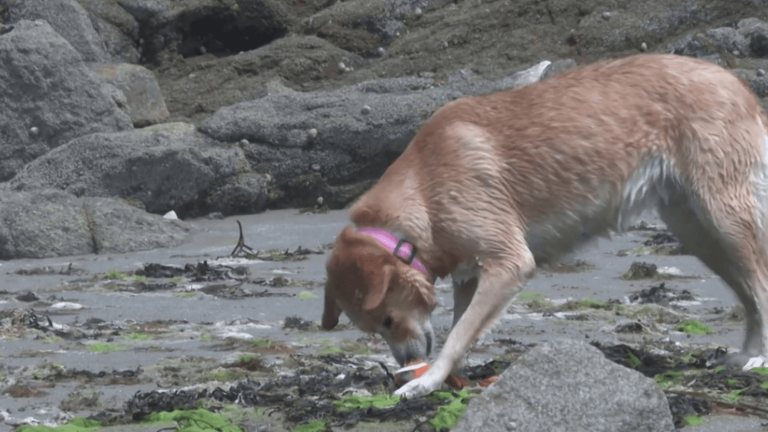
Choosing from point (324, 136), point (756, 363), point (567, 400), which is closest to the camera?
point (567, 400)

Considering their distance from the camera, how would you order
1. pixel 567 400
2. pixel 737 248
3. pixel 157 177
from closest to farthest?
1. pixel 567 400
2. pixel 737 248
3. pixel 157 177

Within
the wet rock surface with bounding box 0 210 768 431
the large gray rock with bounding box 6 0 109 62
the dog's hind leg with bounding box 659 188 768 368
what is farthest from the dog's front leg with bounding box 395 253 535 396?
the large gray rock with bounding box 6 0 109 62

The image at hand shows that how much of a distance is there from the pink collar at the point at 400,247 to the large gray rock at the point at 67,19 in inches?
468

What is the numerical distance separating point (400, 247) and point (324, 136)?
265 inches

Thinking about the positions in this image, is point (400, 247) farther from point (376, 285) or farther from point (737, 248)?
point (737, 248)

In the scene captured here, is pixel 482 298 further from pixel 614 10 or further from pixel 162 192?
pixel 614 10

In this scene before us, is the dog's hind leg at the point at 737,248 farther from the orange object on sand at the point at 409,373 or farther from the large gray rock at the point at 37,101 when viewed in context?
the large gray rock at the point at 37,101

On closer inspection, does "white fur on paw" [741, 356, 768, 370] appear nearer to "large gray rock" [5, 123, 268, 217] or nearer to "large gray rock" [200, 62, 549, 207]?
"large gray rock" [200, 62, 549, 207]

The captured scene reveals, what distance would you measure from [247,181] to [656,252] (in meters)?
4.47

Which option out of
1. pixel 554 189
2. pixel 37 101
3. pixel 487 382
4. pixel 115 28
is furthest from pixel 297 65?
pixel 487 382

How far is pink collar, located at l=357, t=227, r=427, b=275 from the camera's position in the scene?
5652 millimetres

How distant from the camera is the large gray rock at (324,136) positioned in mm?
12141

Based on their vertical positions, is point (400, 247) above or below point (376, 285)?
above

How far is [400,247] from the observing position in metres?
5.66
